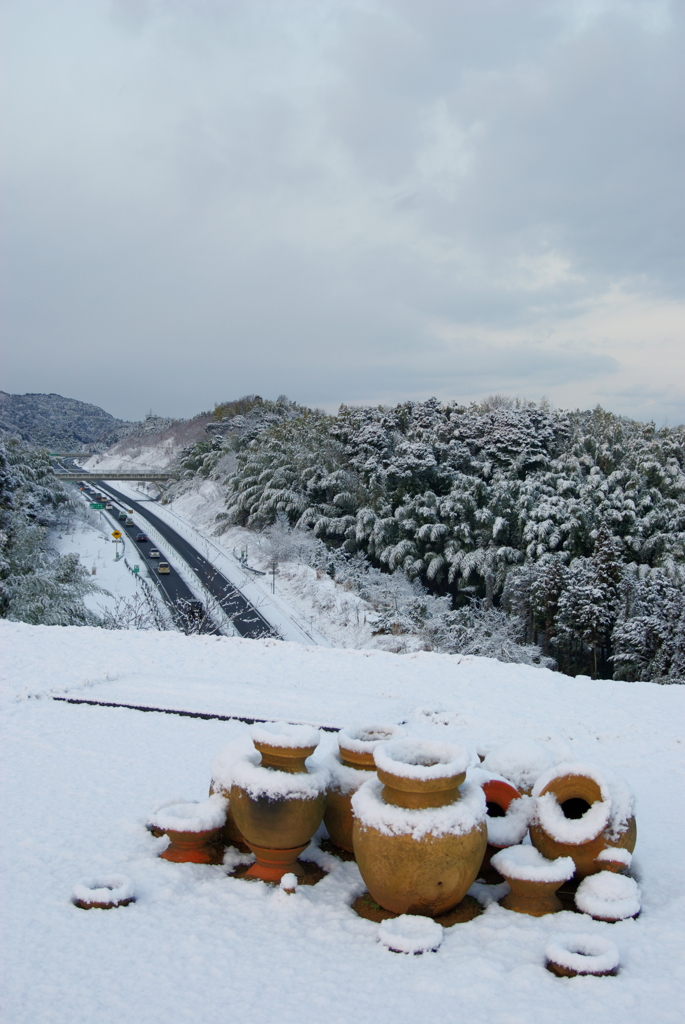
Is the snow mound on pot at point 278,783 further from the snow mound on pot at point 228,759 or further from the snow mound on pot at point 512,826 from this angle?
the snow mound on pot at point 512,826

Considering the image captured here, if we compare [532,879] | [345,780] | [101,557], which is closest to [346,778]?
[345,780]

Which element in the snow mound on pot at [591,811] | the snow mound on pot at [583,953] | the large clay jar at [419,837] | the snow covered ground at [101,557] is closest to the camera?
the snow mound on pot at [583,953]

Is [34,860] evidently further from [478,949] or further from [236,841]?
[478,949]

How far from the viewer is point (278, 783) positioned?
294cm

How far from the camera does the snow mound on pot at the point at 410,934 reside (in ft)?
8.30

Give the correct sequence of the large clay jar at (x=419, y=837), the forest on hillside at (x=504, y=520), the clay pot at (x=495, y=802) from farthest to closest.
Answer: the forest on hillside at (x=504, y=520) → the clay pot at (x=495, y=802) → the large clay jar at (x=419, y=837)

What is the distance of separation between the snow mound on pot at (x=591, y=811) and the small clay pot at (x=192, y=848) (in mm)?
1617

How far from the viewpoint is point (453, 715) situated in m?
6.09

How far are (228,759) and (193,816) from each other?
306mm

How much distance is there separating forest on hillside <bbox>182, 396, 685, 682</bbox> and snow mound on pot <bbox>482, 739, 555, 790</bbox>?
13161 millimetres

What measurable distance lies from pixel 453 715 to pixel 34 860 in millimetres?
3879

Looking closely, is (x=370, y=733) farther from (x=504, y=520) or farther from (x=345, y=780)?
(x=504, y=520)

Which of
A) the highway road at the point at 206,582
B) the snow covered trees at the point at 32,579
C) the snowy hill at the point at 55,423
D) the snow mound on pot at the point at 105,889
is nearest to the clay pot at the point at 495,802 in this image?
the snow mound on pot at the point at 105,889

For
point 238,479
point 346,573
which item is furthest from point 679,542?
point 238,479
